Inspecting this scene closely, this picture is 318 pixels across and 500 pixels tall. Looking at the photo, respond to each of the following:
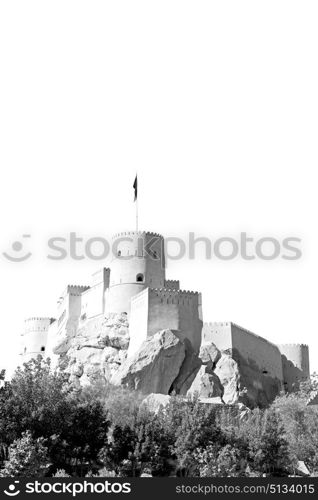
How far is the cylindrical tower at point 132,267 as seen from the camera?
Answer: 273 ft

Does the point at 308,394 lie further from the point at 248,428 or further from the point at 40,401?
the point at 40,401

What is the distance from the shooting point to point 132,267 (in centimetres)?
8388

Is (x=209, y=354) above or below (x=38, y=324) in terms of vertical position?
below

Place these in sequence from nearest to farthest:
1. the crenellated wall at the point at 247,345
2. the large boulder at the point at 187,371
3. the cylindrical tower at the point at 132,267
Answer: the large boulder at the point at 187,371
the crenellated wall at the point at 247,345
the cylindrical tower at the point at 132,267

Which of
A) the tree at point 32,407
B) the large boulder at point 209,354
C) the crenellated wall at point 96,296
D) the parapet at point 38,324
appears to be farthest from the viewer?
the parapet at point 38,324

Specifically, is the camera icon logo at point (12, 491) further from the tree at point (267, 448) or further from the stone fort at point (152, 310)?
the stone fort at point (152, 310)

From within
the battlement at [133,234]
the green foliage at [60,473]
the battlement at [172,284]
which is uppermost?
the battlement at [133,234]

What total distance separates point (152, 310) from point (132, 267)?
820 cm

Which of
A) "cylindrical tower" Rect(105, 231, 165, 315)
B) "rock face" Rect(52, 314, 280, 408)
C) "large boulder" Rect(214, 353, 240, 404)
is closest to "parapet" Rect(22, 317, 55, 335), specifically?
"rock face" Rect(52, 314, 280, 408)

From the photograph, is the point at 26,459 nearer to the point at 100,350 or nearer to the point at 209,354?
the point at 209,354

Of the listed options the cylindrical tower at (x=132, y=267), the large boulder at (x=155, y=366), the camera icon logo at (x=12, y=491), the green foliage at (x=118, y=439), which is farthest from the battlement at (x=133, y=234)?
the camera icon logo at (x=12, y=491)

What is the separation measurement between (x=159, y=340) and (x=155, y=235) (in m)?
14.9

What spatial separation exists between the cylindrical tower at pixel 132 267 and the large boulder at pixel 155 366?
8.08 m

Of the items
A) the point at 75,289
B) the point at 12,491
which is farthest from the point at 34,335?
the point at 12,491
